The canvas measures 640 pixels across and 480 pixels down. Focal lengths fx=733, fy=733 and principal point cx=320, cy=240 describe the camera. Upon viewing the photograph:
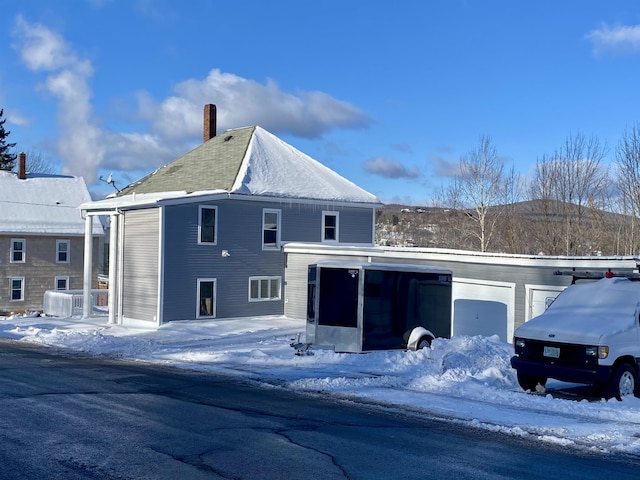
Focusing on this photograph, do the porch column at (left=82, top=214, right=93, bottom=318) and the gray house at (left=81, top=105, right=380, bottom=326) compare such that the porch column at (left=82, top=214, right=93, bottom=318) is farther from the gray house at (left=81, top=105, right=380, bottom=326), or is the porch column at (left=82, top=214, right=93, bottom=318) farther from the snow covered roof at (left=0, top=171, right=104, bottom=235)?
the snow covered roof at (left=0, top=171, right=104, bottom=235)

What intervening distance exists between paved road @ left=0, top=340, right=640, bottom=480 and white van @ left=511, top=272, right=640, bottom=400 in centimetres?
321

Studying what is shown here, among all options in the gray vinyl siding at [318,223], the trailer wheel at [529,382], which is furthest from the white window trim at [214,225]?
the trailer wheel at [529,382]

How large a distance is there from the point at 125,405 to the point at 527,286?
14682 millimetres

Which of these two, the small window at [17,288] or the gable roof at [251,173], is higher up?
the gable roof at [251,173]

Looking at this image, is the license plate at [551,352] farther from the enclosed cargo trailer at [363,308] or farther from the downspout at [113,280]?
the downspout at [113,280]

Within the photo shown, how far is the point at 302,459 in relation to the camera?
826 cm

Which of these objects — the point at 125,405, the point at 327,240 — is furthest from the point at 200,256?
the point at 125,405

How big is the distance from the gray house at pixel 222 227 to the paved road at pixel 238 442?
49.9 feet

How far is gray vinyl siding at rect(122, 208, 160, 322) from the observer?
28266 millimetres

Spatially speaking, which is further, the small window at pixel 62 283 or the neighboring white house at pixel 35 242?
the small window at pixel 62 283

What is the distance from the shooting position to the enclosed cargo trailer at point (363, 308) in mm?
18891

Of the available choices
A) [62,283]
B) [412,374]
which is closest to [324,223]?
[412,374]

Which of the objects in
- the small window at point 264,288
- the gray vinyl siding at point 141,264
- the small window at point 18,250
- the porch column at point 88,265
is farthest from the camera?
the small window at point 18,250

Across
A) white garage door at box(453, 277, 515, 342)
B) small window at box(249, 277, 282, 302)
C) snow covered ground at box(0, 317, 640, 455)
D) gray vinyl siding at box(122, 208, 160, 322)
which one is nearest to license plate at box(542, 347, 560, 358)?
snow covered ground at box(0, 317, 640, 455)
